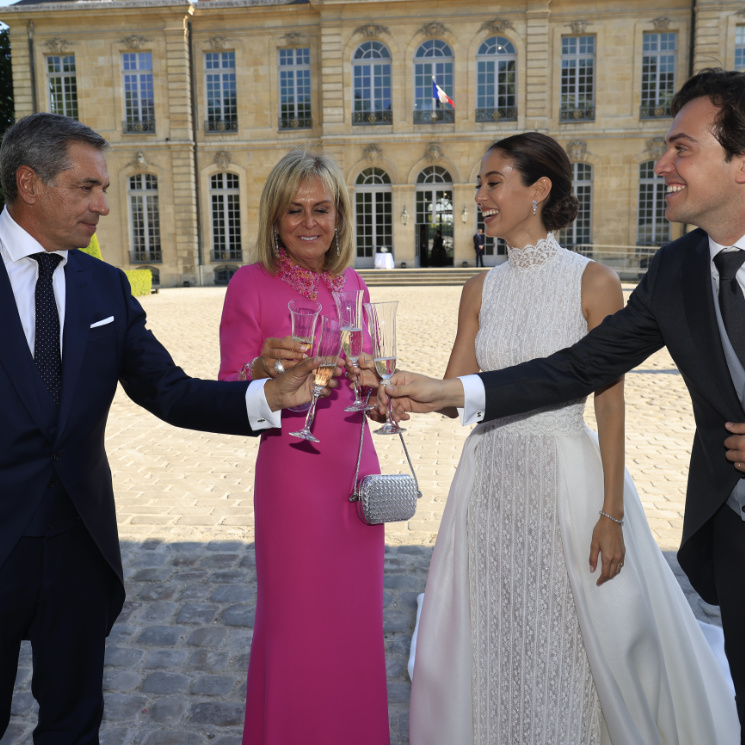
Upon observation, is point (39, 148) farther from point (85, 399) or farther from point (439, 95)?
point (439, 95)

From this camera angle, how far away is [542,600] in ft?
8.34

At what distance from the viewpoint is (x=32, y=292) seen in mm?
2209

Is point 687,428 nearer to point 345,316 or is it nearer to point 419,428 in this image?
point 419,428

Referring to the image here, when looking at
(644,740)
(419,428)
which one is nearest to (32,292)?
(644,740)

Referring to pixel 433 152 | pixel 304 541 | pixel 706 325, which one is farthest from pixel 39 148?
pixel 433 152

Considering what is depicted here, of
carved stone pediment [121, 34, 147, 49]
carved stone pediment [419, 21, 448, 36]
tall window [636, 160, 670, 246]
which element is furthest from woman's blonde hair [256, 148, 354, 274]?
carved stone pediment [121, 34, 147, 49]

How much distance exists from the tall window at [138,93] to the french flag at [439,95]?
10.8 m

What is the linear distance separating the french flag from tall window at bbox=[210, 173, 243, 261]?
8.26 meters

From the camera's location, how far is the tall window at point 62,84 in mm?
29641

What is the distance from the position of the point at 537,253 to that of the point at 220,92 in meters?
29.4

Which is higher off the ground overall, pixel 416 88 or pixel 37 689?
pixel 416 88

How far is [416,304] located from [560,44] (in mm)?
14356

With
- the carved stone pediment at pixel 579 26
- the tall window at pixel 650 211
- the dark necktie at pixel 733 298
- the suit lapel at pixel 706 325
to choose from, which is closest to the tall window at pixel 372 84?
the carved stone pediment at pixel 579 26

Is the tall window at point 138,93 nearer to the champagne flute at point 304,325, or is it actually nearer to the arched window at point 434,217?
the arched window at point 434,217
